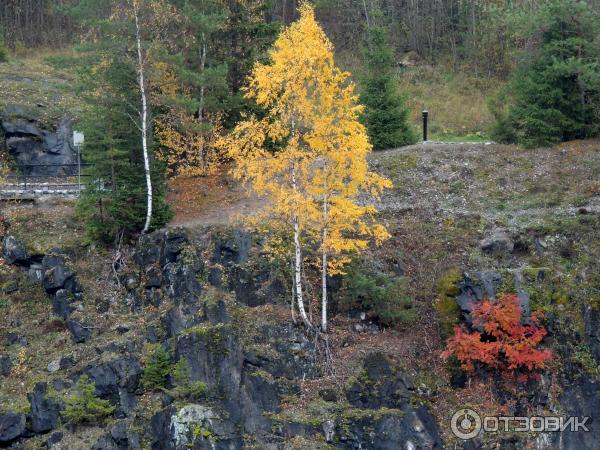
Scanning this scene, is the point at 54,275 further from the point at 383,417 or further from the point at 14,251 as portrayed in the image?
the point at 383,417

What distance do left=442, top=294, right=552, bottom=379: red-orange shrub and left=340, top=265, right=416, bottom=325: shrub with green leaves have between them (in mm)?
1751

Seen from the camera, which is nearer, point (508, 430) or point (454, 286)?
point (508, 430)

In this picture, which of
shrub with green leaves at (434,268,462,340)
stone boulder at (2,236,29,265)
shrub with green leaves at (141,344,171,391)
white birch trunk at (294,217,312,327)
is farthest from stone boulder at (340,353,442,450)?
stone boulder at (2,236,29,265)

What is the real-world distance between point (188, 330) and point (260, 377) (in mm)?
2369

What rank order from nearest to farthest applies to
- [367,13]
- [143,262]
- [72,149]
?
[143,262] → [72,149] → [367,13]

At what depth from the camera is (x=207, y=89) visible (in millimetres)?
26234

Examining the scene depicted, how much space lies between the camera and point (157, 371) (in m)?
19.0

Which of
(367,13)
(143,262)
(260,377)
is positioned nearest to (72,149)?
(143,262)

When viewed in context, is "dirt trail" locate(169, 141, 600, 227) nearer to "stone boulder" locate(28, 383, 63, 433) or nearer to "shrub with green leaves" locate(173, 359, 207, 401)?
"shrub with green leaves" locate(173, 359, 207, 401)

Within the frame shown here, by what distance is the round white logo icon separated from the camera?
18.0 meters

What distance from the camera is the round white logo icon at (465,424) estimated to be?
18.0 meters

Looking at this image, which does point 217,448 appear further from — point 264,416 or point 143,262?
point 143,262

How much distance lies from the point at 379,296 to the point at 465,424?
398 cm

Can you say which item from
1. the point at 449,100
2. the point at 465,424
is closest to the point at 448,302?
the point at 465,424
